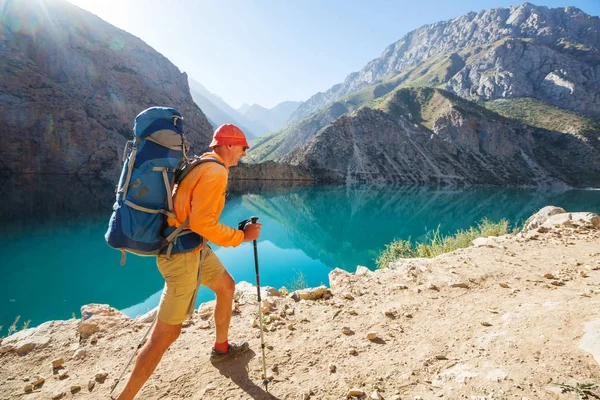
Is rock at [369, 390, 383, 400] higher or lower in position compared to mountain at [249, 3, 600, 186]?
lower

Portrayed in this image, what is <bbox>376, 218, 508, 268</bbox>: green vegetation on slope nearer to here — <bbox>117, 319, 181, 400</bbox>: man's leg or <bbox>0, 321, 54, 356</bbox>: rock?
<bbox>117, 319, 181, 400</bbox>: man's leg

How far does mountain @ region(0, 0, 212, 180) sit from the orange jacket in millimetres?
64990

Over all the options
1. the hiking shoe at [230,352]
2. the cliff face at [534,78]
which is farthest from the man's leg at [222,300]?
the cliff face at [534,78]

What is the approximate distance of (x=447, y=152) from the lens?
85.1 meters

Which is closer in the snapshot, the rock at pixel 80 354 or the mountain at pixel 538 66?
the rock at pixel 80 354

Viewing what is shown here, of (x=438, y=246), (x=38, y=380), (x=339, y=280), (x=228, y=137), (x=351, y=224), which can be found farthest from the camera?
(x=351, y=224)

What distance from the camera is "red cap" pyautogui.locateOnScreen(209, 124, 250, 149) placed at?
94.9 inches

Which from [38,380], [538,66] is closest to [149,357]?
[38,380]

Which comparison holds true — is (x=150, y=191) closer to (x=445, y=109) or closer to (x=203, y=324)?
(x=203, y=324)

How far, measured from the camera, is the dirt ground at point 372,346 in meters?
2.39

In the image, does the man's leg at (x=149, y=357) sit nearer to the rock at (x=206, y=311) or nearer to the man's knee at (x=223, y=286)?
the man's knee at (x=223, y=286)

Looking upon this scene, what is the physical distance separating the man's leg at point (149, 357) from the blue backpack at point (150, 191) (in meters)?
0.65

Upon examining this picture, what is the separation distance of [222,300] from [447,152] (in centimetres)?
9551

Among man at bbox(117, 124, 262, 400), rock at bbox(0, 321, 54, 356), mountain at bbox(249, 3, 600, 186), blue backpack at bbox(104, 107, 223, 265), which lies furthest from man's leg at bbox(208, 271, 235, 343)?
mountain at bbox(249, 3, 600, 186)
